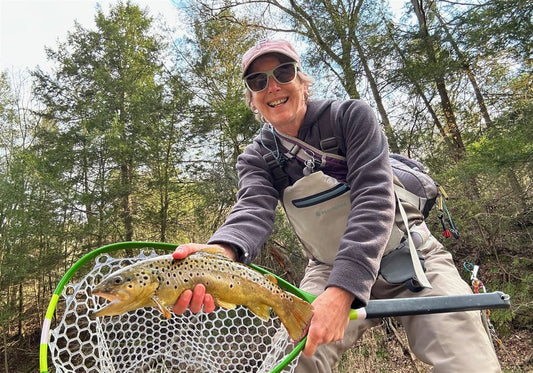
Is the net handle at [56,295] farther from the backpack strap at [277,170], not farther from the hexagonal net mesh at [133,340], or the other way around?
the backpack strap at [277,170]

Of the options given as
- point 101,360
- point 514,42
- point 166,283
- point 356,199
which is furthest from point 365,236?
point 514,42

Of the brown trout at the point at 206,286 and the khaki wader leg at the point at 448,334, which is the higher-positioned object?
the brown trout at the point at 206,286

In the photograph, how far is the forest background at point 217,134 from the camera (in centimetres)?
686

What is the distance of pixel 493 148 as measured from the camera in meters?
5.70

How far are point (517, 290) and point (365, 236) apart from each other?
19.9 feet

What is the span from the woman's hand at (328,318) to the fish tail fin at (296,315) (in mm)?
28

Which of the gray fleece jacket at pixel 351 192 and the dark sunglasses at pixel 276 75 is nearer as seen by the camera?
the gray fleece jacket at pixel 351 192

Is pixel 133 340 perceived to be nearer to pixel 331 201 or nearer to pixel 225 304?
pixel 225 304

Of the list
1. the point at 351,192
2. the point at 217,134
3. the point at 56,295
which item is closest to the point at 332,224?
the point at 351,192

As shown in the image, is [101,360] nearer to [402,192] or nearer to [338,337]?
[338,337]

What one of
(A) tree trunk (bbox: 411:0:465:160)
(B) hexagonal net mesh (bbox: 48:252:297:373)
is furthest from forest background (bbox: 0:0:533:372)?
(B) hexagonal net mesh (bbox: 48:252:297:373)

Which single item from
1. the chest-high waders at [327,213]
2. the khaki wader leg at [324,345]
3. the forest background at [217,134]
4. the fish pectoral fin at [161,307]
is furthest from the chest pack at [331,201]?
the forest background at [217,134]

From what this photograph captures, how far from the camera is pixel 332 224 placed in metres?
1.97

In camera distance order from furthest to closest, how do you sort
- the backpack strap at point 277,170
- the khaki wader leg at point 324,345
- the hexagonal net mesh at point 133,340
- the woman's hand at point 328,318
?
the backpack strap at point 277,170, the khaki wader leg at point 324,345, the hexagonal net mesh at point 133,340, the woman's hand at point 328,318
